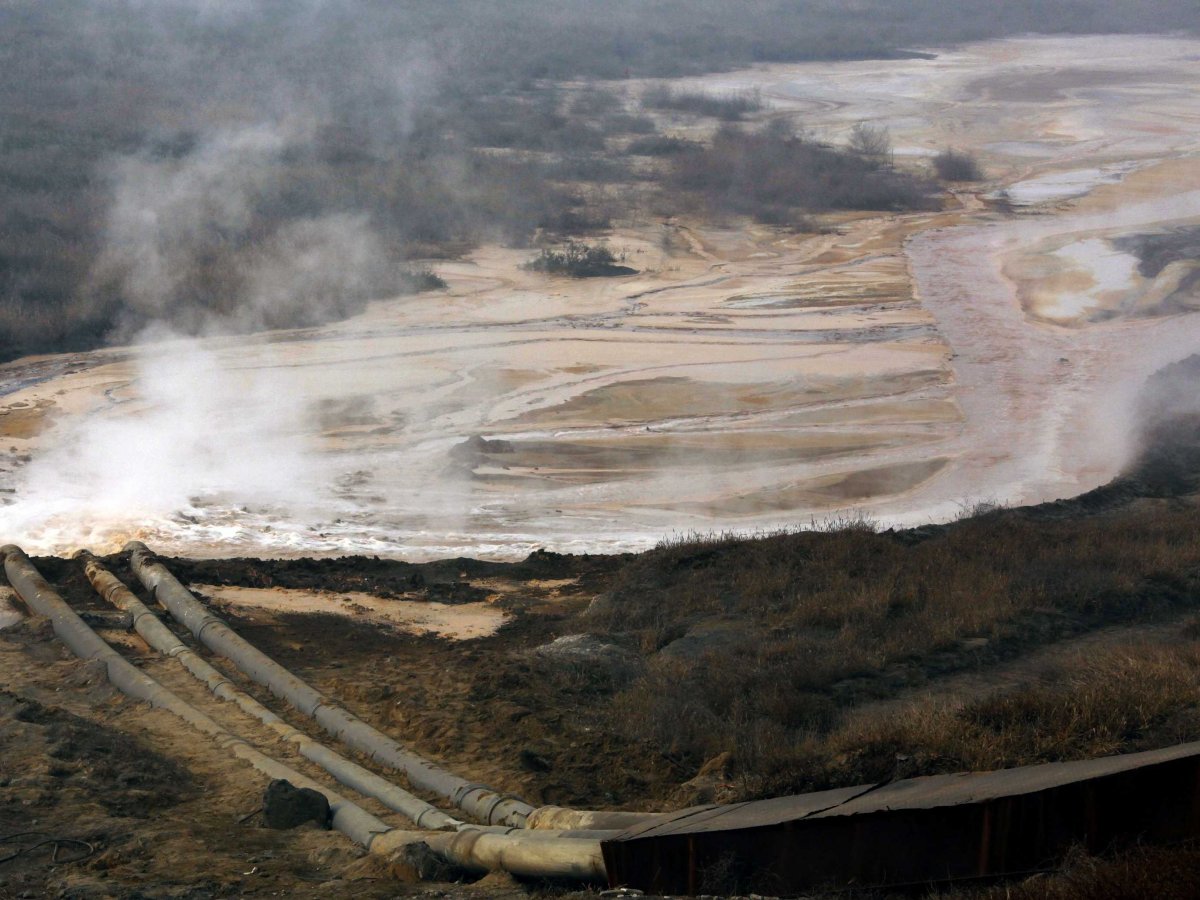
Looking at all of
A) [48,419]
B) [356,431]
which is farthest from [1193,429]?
[48,419]

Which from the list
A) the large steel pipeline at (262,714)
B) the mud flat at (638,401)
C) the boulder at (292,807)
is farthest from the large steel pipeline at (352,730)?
the mud flat at (638,401)

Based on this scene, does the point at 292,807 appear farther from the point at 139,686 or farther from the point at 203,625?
the point at 203,625

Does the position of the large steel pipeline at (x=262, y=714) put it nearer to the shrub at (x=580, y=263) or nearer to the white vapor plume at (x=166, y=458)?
the white vapor plume at (x=166, y=458)

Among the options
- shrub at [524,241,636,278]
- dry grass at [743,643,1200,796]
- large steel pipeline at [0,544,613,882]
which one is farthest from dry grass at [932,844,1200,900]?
shrub at [524,241,636,278]

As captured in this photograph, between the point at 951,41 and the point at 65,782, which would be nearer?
the point at 65,782

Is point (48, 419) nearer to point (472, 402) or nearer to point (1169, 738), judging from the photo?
point (472, 402)

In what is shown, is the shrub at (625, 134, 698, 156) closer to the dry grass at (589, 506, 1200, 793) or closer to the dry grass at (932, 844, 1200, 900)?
the dry grass at (589, 506, 1200, 793)
